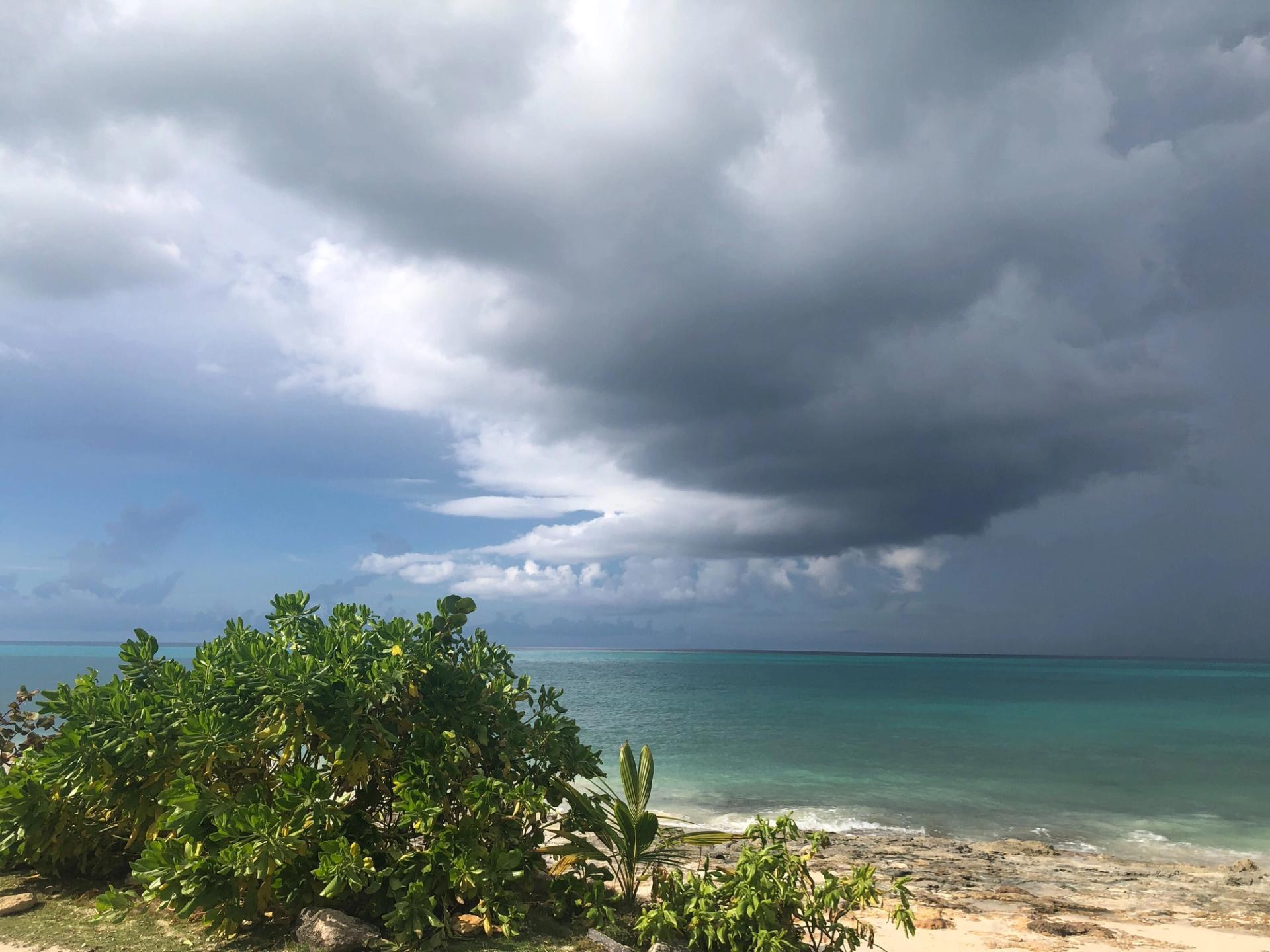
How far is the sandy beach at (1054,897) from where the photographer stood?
8.59 metres

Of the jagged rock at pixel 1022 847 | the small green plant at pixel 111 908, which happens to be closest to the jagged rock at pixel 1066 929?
the jagged rock at pixel 1022 847

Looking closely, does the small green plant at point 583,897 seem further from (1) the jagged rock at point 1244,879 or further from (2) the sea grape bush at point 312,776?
(1) the jagged rock at point 1244,879

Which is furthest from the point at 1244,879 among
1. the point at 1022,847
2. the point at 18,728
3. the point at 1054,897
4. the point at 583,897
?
the point at 18,728

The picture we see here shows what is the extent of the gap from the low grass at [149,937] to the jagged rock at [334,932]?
0.32 ft

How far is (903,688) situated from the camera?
75625 mm

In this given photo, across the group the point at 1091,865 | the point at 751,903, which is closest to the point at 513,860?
the point at 751,903

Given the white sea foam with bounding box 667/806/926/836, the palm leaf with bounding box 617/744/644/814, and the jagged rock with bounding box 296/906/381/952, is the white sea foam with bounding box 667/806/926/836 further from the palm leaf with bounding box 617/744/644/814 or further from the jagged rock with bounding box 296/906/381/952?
the jagged rock with bounding box 296/906/381/952

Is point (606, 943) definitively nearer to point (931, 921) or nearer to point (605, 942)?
point (605, 942)

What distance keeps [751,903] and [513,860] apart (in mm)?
1889

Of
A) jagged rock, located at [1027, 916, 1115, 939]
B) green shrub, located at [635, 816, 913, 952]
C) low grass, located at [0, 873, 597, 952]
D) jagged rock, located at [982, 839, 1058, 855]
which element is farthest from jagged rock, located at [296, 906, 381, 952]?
jagged rock, located at [982, 839, 1058, 855]

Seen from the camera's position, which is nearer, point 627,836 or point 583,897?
point 583,897

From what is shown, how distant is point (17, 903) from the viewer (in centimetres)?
618

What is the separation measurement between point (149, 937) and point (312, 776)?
5.74 feet

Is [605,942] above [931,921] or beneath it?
above
